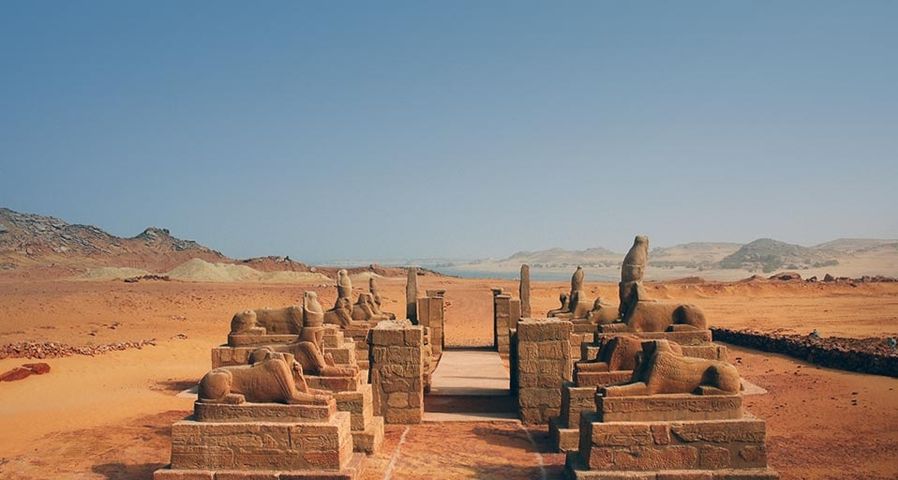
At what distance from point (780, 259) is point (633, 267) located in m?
100

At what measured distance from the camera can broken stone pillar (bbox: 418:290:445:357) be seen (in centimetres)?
1967

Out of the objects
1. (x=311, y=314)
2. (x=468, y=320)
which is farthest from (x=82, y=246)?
(x=311, y=314)

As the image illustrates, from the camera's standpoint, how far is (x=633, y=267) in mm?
12492

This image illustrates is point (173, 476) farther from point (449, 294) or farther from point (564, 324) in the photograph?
point (449, 294)

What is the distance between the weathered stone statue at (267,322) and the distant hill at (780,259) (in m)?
90.1

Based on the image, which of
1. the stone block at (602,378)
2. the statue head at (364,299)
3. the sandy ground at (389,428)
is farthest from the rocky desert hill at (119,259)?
the stone block at (602,378)

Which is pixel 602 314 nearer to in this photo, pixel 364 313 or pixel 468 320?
pixel 364 313

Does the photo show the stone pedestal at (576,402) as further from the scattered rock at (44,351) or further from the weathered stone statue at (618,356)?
the scattered rock at (44,351)

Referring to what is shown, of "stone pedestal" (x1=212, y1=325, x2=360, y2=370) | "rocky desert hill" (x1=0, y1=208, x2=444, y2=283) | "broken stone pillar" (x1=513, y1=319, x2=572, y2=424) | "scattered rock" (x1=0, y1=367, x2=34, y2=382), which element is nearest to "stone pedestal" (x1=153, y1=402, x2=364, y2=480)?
"broken stone pillar" (x1=513, y1=319, x2=572, y2=424)

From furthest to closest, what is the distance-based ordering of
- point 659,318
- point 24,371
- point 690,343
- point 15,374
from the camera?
1. point 24,371
2. point 15,374
3. point 659,318
4. point 690,343

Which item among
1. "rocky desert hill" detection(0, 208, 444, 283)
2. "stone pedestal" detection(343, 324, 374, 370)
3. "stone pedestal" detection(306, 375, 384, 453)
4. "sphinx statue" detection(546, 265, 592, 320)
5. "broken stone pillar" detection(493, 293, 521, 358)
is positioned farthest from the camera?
"rocky desert hill" detection(0, 208, 444, 283)

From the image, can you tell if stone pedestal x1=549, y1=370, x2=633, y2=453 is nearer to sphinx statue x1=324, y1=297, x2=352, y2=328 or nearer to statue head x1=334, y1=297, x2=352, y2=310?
sphinx statue x1=324, y1=297, x2=352, y2=328

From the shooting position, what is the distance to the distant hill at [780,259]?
95.8m

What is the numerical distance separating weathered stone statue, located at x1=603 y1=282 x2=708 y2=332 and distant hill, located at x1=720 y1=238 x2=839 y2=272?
3497 inches
